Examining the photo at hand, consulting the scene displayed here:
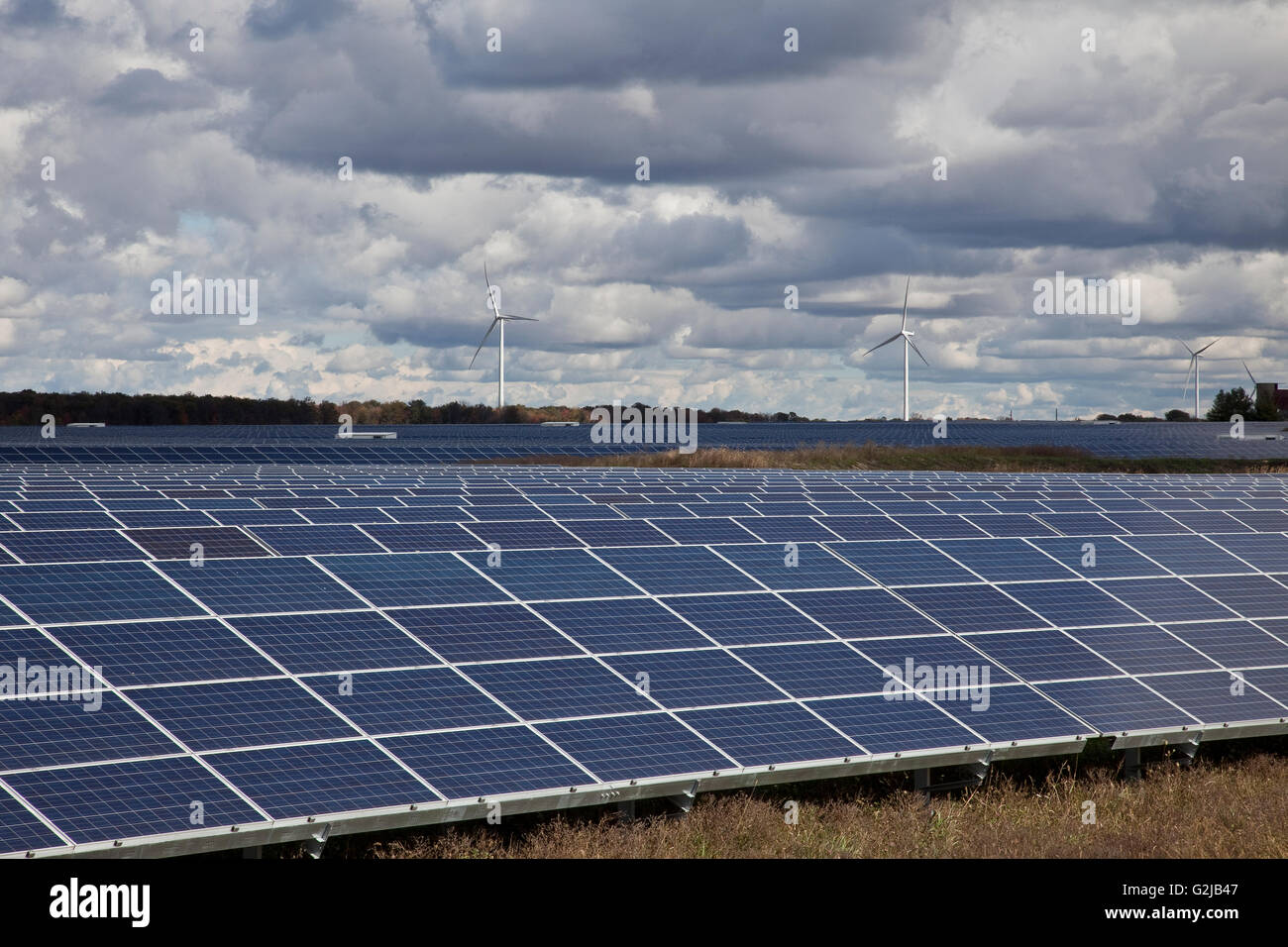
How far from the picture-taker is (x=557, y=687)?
77.3 ft

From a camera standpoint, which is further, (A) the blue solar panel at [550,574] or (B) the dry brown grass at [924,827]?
(A) the blue solar panel at [550,574]

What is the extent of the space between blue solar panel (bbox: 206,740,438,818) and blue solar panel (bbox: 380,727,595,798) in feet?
1.27

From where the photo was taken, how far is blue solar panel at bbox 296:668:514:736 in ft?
70.3

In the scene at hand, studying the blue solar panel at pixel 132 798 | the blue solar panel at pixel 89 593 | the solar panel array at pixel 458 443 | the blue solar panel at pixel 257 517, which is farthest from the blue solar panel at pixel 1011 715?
the solar panel array at pixel 458 443

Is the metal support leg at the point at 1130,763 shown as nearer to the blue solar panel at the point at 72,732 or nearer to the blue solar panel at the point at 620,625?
the blue solar panel at the point at 620,625

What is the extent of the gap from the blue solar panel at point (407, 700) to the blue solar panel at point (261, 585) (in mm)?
2710

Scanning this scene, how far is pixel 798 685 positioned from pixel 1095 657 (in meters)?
A: 7.83

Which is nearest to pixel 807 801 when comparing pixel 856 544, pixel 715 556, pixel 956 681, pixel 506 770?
pixel 956 681

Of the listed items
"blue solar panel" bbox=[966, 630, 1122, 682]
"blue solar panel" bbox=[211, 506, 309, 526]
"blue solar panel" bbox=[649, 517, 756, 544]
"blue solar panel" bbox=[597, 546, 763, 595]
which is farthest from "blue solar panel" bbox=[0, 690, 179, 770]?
"blue solar panel" bbox=[966, 630, 1122, 682]

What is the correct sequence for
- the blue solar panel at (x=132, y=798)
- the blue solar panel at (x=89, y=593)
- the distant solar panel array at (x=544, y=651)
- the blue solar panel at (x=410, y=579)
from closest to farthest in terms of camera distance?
the blue solar panel at (x=132, y=798) < the distant solar panel array at (x=544, y=651) < the blue solar panel at (x=89, y=593) < the blue solar panel at (x=410, y=579)

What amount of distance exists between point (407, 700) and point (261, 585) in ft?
15.3

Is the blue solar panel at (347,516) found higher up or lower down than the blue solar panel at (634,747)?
higher up

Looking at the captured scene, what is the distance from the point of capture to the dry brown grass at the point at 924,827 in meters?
20.5
